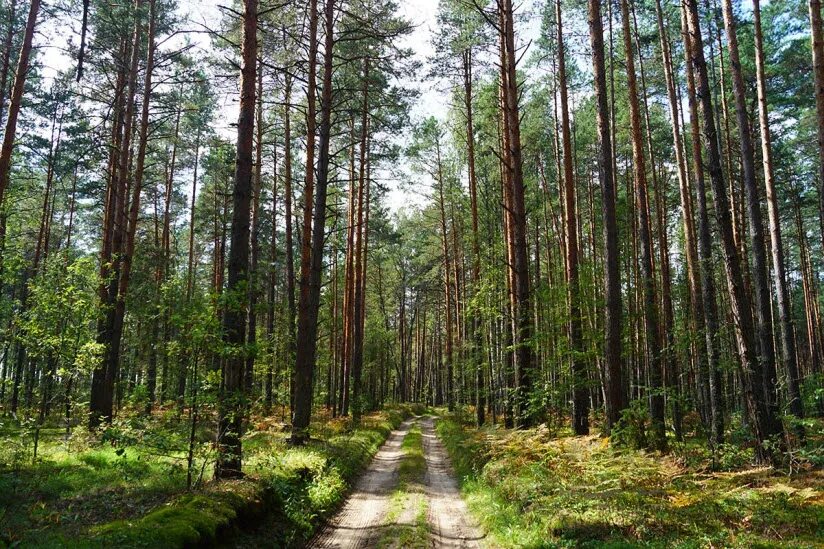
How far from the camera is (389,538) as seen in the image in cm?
731

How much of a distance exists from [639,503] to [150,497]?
6.74 metres

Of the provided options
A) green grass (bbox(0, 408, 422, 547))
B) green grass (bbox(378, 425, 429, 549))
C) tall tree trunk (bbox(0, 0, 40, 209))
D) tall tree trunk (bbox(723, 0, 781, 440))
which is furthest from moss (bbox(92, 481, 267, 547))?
tall tree trunk (bbox(0, 0, 40, 209))

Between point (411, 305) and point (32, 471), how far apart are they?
45.1 metres

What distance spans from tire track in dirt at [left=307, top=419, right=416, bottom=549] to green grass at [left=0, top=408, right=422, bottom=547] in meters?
0.27

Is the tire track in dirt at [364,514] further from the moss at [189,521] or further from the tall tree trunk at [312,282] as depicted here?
the tall tree trunk at [312,282]

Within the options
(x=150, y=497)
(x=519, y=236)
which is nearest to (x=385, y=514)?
(x=150, y=497)

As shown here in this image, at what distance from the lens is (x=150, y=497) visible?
278 inches

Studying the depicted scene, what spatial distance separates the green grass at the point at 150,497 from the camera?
17.2 ft

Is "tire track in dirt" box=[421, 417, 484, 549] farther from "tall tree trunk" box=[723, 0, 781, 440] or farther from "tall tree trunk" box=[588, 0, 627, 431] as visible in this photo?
"tall tree trunk" box=[723, 0, 781, 440]

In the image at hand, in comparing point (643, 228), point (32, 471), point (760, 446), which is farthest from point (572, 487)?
point (32, 471)

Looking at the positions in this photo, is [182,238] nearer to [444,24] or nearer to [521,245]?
[444,24]

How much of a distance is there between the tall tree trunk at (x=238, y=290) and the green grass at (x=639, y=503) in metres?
4.18

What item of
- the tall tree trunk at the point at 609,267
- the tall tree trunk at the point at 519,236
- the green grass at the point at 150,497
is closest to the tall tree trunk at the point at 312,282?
the green grass at the point at 150,497

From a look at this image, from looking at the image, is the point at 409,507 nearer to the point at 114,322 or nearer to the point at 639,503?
the point at 639,503
